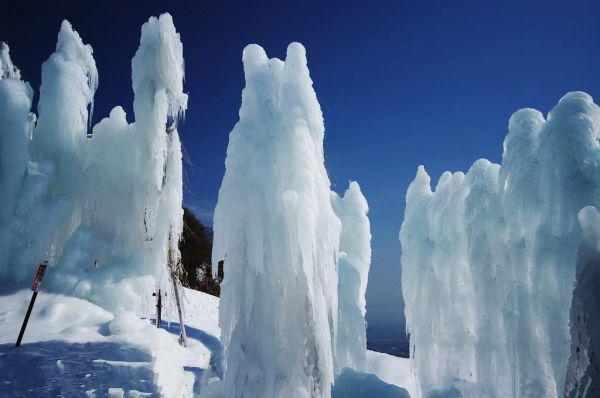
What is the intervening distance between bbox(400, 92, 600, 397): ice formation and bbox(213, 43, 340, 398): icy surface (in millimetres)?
5236

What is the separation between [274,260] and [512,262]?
274 inches

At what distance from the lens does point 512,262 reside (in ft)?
33.7

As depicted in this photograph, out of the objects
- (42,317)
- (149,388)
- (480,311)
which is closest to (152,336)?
(149,388)

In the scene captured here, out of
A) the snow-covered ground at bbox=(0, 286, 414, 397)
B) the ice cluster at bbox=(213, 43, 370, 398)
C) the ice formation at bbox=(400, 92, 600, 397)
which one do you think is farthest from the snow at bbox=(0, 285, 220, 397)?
the ice formation at bbox=(400, 92, 600, 397)

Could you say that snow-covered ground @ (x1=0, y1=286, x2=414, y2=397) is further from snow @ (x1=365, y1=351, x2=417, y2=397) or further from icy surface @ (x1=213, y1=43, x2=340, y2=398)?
snow @ (x1=365, y1=351, x2=417, y2=397)

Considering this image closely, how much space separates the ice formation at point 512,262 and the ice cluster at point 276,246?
5.15 meters

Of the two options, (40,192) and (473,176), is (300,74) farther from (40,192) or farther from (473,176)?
(40,192)

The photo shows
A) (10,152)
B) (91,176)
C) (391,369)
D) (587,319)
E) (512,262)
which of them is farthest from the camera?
(391,369)

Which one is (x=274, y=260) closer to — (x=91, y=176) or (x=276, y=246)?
(x=276, y=246)

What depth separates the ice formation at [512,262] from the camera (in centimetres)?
852

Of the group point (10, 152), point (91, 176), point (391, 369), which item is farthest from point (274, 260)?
point (391, 369)

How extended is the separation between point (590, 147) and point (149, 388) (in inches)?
400

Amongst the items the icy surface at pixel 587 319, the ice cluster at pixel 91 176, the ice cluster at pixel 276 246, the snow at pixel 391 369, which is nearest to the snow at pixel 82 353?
the ice cluster at pixel 91 176

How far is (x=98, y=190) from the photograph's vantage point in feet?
43.5
